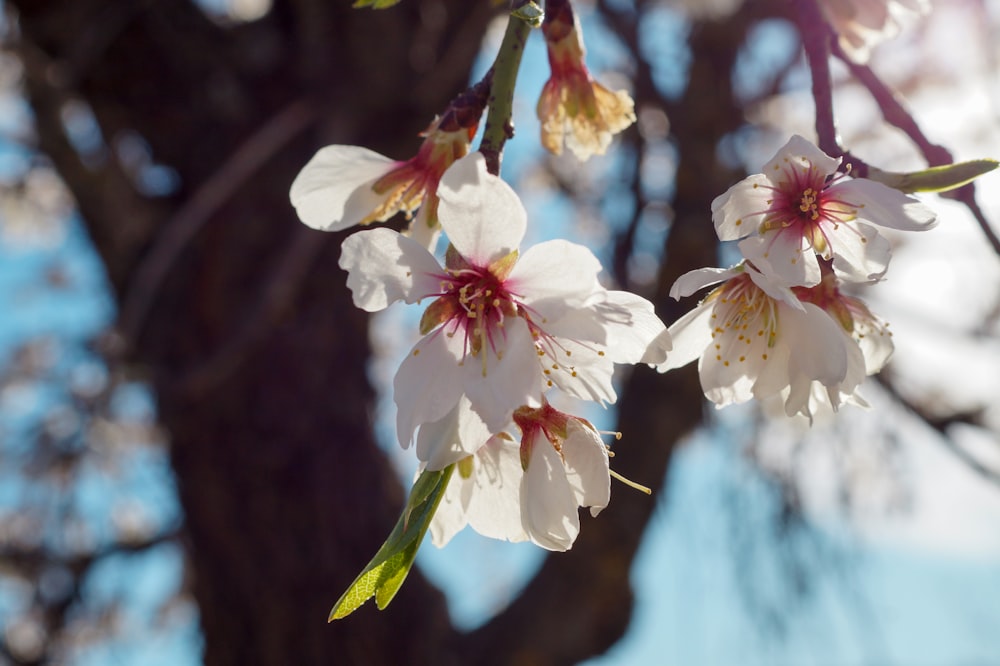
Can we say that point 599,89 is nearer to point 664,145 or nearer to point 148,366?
point 148,366

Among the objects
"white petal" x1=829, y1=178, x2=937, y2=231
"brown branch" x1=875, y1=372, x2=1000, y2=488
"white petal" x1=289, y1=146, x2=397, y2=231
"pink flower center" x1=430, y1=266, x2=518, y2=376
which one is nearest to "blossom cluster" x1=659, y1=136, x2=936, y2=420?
"white petal" x1=829, y1=178, x2=937, y2=231

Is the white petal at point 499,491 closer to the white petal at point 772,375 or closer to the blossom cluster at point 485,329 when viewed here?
the blossom cluster at point 485,329

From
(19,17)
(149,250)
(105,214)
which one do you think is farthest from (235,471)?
(19,17)

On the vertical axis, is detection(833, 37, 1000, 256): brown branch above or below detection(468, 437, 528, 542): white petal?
above

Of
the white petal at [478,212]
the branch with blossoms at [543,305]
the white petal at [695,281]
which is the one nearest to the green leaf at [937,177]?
the branch with blossoms at [543,305]

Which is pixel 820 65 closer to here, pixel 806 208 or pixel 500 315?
pixel 806 208

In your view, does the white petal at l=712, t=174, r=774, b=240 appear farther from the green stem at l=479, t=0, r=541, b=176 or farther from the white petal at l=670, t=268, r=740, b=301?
the green stem at l=479, t=0, r=541, b=176

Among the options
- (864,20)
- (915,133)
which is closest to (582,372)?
(915,133)
